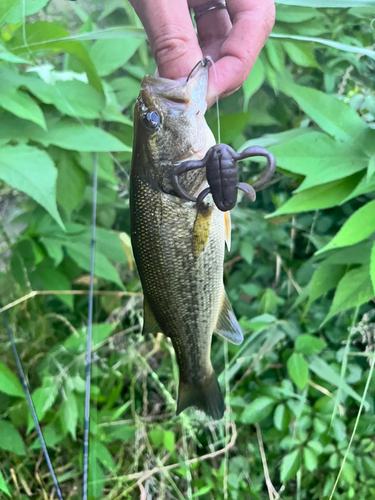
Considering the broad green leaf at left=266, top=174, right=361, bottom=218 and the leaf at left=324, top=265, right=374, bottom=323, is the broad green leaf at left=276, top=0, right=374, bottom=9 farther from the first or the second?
the leaf at left=324, top=265, right=374, bottom=323

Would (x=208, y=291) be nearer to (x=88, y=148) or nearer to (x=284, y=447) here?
(x=88, y=148)

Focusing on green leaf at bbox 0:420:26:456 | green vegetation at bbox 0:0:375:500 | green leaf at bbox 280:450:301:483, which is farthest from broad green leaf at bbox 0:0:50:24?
green leaf at bbox 280:450:301:483

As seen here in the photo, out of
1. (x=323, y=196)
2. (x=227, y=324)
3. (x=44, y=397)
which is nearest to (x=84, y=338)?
(x=44, y=397)

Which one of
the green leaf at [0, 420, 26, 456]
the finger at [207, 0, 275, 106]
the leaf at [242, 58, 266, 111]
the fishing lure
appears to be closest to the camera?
the fishing lure

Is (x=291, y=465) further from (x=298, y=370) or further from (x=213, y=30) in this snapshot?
(x=213, y=30)

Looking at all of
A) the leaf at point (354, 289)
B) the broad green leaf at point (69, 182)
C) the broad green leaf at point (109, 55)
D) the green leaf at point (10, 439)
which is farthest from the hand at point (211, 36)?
the green leaf at point (10, 439)
